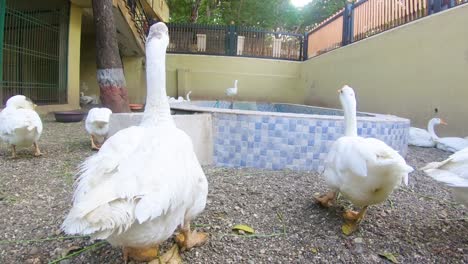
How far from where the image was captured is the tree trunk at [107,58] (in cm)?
593

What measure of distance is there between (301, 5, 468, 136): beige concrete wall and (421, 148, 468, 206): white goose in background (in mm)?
3643

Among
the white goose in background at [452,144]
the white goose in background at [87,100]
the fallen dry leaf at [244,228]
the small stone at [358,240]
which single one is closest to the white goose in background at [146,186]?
the fallen dry leaf at [244,228]

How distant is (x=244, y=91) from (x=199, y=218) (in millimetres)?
10736

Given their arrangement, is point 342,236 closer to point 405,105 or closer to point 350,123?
point 350,123

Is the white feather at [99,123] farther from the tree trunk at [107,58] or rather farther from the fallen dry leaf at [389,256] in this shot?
the fallen dry leaf at [389,256]

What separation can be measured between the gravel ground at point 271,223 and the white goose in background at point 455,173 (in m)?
0.30

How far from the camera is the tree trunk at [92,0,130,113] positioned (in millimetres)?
5930

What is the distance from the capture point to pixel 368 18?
8039 mm

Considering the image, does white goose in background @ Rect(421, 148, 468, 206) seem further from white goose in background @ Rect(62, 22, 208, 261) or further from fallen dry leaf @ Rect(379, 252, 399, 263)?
white goose in background @ Rect(62, 22, 208, 261)

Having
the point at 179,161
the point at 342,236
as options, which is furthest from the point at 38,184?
the point at 342,236

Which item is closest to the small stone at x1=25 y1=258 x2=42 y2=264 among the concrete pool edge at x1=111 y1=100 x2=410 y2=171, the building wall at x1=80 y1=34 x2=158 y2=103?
the concrete pool edge at x1=111 y1=100 x2=410 y2=171

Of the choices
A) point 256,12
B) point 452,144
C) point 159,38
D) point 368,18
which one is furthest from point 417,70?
point 256,12

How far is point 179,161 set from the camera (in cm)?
153

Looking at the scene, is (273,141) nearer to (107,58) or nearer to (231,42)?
(107,58)
